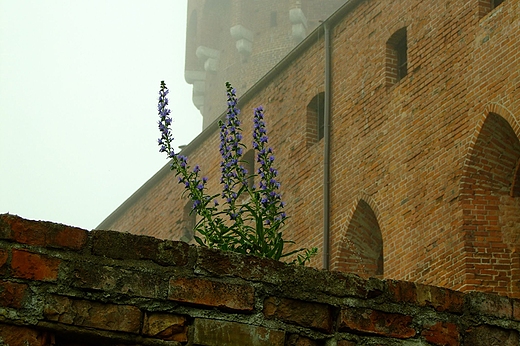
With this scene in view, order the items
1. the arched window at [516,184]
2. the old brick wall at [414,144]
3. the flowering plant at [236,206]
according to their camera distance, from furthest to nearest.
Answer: the arched window at [516,184]
the old brick wall at [414,144]
the flowering plant at [236,206]

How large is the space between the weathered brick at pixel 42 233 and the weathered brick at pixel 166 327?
31cm

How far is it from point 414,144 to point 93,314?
12470 mm

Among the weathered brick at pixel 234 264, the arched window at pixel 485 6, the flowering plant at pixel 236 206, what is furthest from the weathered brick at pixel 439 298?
the arched window at pixel 485 6

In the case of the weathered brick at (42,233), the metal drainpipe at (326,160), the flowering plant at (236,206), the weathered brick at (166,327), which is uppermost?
the metal drainpipe at (326,160)

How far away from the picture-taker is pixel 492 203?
1403cm

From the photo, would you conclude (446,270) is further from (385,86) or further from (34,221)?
(34,221)

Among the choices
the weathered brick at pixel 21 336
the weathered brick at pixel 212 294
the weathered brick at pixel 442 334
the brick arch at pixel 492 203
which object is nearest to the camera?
the weathered brick at pixel 21 336

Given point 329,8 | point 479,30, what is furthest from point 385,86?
point 329,8

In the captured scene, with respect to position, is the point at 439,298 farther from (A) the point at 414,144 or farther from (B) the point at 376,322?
(A) the point at 414,144

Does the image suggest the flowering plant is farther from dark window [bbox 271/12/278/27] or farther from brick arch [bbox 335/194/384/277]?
dark window [bbox 271/12/278/27]

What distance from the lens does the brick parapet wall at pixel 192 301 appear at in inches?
130

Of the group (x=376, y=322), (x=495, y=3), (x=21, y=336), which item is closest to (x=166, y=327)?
(x=21, y=336)

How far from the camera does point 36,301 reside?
10.8 ft

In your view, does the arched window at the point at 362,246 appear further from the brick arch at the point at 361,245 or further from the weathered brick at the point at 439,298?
the weathered brick at the point at 439,298
